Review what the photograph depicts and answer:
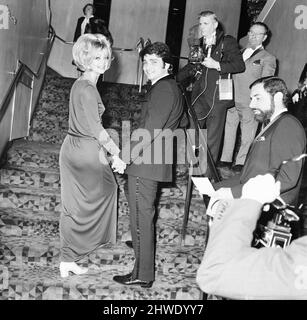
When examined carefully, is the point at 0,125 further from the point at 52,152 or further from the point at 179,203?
the point at 179,203

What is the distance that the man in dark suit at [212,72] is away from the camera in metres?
4.01

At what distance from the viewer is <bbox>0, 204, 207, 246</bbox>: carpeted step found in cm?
358

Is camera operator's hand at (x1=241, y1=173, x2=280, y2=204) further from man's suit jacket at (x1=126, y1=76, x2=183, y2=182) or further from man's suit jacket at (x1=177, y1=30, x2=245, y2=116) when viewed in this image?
man's suit jacket at (x1=177, y1=30, x2=245, y2=116)

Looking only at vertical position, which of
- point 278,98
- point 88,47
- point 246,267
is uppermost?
point 88,47

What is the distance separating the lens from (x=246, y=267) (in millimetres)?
1023

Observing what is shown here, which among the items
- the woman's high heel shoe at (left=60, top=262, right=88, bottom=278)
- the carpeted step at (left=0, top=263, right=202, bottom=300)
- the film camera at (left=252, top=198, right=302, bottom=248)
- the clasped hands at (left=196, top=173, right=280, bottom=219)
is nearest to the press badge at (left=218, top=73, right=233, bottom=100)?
the carpeted step at (left=0, top=263, right=202, bottom=300)

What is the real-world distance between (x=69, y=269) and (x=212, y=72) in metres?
2.33

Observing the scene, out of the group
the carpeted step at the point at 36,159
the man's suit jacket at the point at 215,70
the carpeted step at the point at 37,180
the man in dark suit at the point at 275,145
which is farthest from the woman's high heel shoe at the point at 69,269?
the man's suit jacket at the point at 215,70

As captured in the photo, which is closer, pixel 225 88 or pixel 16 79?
pixel 225 88

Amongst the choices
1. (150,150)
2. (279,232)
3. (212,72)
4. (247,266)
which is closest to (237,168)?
(212,72)

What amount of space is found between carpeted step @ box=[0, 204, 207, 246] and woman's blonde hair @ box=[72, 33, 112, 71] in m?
1.48

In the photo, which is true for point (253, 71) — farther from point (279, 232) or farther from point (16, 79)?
point (279, 232)

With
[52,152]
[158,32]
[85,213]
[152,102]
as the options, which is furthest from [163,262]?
[158,32]

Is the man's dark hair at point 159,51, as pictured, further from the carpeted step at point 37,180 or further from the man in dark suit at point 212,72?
the carpeted step at point 37,180
